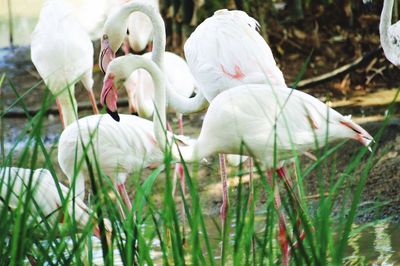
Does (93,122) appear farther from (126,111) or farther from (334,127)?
(126,111)

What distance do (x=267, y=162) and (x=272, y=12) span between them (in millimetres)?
4492

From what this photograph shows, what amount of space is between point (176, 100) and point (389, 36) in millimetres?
1672

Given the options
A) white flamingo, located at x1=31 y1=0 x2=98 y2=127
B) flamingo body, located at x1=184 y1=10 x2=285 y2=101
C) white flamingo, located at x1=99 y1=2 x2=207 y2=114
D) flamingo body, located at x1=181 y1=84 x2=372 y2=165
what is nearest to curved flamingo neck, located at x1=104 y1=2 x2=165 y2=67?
white flamingo, located at x1=99 y1=2 x2=207 y2=114

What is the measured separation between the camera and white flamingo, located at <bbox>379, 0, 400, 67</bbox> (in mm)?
6078

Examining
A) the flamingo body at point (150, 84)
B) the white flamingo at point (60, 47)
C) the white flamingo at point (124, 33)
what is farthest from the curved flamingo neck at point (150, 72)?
the flamingo body at point (150, 84)

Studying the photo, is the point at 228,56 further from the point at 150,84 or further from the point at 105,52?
the point at 150,84

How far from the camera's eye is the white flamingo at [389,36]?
19.9 feet

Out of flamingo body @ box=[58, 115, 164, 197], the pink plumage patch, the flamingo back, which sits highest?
the flamingo back

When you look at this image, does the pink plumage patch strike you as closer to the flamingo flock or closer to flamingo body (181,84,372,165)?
the flamingo flock

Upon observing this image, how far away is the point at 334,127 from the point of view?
416cm

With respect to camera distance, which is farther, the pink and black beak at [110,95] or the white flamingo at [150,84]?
the white flamingo at [150,84]

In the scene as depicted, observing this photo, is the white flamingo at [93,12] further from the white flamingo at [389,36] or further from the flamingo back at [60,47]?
the white flamingo at [389,36]

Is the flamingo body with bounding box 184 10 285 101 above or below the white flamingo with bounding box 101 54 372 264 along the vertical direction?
above

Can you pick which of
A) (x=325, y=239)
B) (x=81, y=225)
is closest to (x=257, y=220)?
(x=81, y=225)
